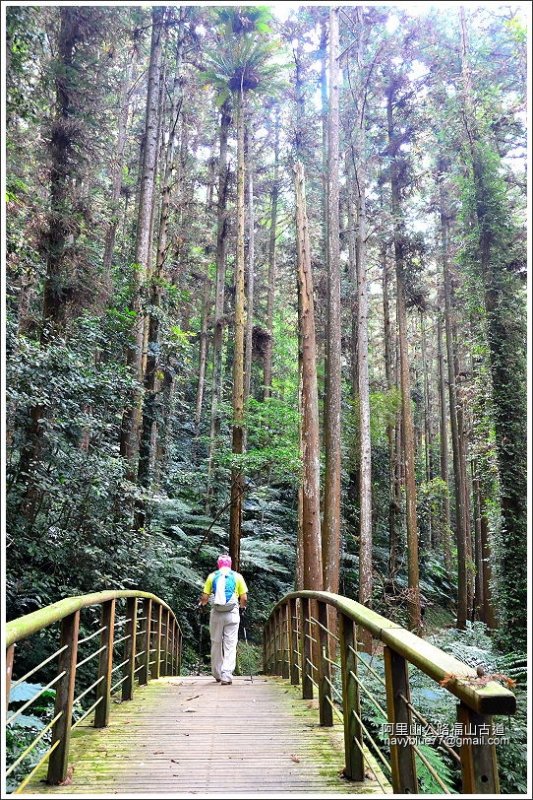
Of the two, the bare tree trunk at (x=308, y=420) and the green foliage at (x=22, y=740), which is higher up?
the bare tree trunk at (x=308, y=420)

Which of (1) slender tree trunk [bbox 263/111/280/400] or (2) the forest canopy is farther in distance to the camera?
(1) slender tree trunk [bbox 263/111/280/400]

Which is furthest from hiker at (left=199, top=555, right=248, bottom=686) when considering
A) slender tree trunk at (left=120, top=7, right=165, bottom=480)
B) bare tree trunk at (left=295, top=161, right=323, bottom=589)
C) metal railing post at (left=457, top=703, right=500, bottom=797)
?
metal railing post at (left=457, top=703, right=500, bottom=797)

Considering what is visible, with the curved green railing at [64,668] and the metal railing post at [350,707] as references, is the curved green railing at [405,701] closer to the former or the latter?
the metal railing post at [350,707]

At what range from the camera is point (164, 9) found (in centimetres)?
1257

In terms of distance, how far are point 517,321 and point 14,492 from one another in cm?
1109

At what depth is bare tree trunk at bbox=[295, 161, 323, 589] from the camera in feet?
32.5

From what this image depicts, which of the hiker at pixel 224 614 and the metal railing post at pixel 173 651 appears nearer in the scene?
the hiker at pixel 224 614

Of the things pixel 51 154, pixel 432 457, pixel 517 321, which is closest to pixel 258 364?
pixel 432 457

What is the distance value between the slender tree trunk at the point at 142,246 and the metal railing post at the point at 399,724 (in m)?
8.04

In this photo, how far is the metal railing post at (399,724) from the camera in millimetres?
2449

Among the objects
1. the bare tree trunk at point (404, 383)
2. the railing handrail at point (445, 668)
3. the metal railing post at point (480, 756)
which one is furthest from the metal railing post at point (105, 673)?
the bare tree trunk at point (404, 383)

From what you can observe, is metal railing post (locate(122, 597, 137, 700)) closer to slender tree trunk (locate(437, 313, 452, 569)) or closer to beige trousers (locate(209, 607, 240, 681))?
beige trousers (locate(209, 607, 240, 681))

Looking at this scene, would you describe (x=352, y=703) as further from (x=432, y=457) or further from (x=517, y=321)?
(x=432, y=457)

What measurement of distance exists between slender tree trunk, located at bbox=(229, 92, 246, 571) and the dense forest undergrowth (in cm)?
6
